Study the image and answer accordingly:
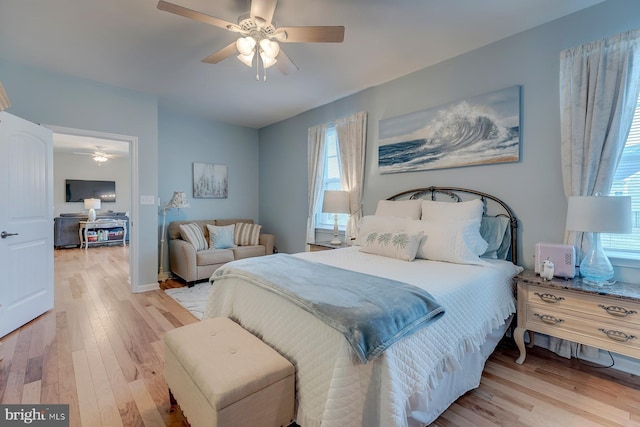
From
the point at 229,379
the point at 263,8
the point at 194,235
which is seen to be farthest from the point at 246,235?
the point at 229,379

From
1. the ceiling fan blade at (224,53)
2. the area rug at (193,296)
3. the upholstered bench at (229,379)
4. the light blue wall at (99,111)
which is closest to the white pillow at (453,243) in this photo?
the upholstered bench at (229,379)

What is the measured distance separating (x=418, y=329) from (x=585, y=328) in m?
1.41

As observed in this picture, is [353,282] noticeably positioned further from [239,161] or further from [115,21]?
[239,161]

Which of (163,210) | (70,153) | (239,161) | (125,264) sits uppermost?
(70,153)

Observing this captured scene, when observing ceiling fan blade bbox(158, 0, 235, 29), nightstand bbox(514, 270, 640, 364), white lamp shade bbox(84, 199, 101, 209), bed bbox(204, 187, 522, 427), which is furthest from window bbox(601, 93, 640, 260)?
white lamp shade bbox(84, 199, 101, 209)

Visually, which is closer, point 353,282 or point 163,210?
point 353,282

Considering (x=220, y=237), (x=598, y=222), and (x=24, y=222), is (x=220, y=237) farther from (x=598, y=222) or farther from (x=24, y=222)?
(x=598, y=222)

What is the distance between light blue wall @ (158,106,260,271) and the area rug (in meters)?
0.92

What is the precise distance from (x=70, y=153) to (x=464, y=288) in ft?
33.4

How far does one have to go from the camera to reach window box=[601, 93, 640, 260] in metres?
2.01

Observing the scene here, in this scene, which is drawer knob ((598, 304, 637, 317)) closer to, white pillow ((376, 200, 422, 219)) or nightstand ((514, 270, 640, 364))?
nightstand ((514, 270, 640, 364))

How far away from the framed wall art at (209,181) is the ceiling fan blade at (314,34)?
353 centimetres

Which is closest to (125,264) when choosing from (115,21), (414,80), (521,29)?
(115,21)

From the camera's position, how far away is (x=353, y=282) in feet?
5.39
